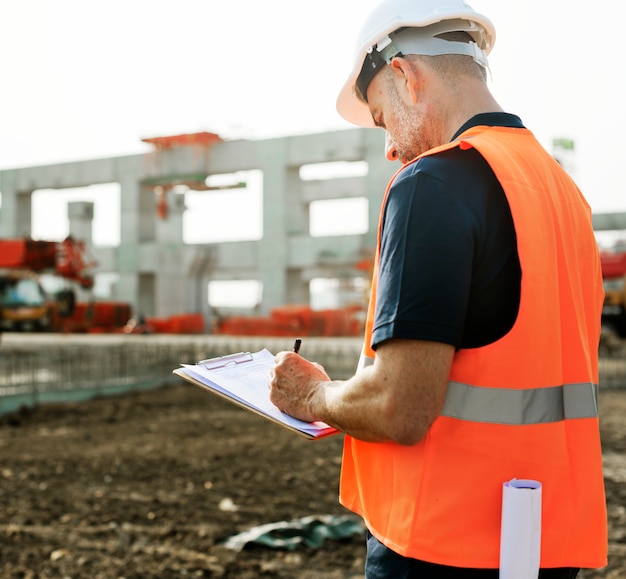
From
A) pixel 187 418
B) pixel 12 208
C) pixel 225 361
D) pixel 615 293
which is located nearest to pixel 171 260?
pixel 12 208

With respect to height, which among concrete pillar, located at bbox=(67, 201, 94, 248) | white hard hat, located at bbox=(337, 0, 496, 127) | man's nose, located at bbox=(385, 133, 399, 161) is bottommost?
man's nose, located at bbox=(385, 133, 399, 161)

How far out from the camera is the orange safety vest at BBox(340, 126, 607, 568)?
1436 mm

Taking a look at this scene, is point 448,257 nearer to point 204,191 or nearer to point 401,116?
point 401,116

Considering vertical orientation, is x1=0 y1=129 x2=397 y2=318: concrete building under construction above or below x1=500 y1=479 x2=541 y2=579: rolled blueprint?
above

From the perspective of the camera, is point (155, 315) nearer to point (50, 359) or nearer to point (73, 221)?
point (73, 221)

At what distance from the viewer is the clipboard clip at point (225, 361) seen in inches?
72.9

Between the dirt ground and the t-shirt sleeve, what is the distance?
11.1 feet

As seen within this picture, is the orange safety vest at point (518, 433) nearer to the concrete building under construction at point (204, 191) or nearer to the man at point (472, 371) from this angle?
the man at point (472, 371)

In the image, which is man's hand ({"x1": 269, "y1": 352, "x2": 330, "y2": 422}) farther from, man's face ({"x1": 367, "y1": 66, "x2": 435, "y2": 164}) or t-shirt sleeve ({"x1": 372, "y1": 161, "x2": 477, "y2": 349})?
man's face ({"x1": 367, "y1": 66, "x2": 435, "y2": 164})

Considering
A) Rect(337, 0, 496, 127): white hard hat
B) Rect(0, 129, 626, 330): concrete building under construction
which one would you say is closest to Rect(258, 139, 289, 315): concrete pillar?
Rect(0, 129, 626, 330): concrete building under construction

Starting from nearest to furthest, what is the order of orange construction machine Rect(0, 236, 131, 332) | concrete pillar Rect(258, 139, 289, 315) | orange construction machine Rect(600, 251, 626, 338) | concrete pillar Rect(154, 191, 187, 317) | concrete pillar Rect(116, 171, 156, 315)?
orange construction machine Rect(0, 236, 131, 332), orange construction machine Rect(600, 251, 626, 338), concrete pillar Rect(258, 139, 289, 315), concrete pillar Rect(154, 191, 187, 317), concrete pillar Rect(116, 171, 156, 315)

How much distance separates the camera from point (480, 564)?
1447 millimetres

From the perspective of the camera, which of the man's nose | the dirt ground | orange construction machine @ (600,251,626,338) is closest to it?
the man's nose

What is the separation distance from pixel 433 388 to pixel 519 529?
1.02 ft
